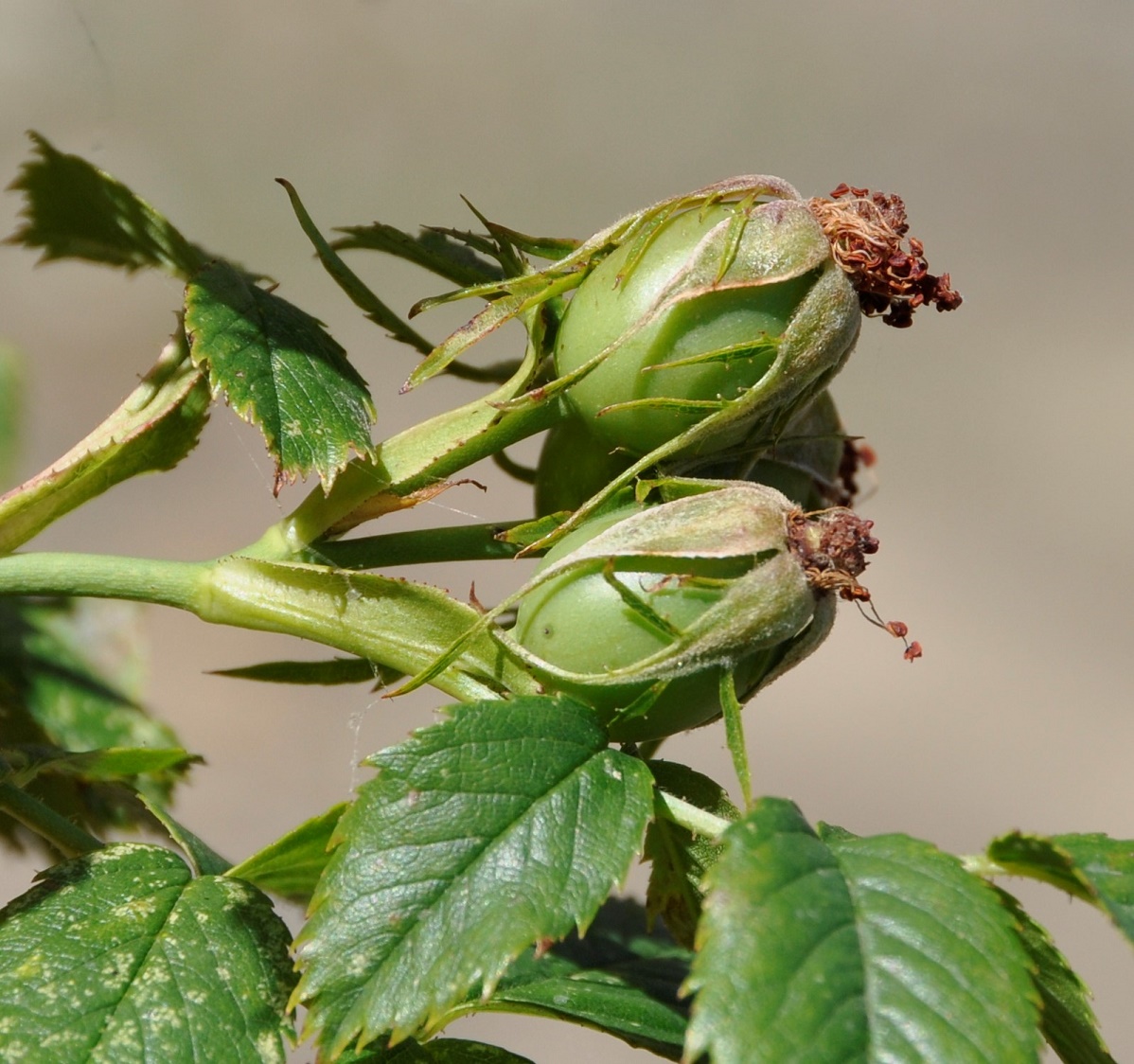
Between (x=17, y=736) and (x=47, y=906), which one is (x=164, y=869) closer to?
(x=47, y=906)

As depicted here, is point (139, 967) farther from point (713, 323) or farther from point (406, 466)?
point (713, 323)

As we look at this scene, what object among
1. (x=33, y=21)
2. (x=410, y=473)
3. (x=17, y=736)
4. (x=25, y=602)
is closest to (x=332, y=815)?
(x=410, y=473)

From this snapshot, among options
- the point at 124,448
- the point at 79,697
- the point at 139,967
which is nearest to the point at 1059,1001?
the point at 139,967

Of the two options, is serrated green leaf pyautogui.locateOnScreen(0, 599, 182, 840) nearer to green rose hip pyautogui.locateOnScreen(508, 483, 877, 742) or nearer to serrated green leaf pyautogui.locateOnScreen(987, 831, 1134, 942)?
green rose hip pyautogui.locateOnScreen(508, 483, 877, 742)

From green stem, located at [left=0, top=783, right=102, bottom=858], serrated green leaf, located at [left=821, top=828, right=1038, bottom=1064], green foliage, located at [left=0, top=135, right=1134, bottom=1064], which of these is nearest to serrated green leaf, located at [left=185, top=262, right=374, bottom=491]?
green foliage, located at [left=0, top=135, right=1134, bottom=1064]

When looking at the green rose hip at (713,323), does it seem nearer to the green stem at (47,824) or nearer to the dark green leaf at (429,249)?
the dark green leaf at (429,249)

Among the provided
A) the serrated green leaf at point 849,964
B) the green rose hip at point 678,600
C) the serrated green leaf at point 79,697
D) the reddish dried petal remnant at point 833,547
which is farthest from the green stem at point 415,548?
the serrated green leaf at point 79,697
